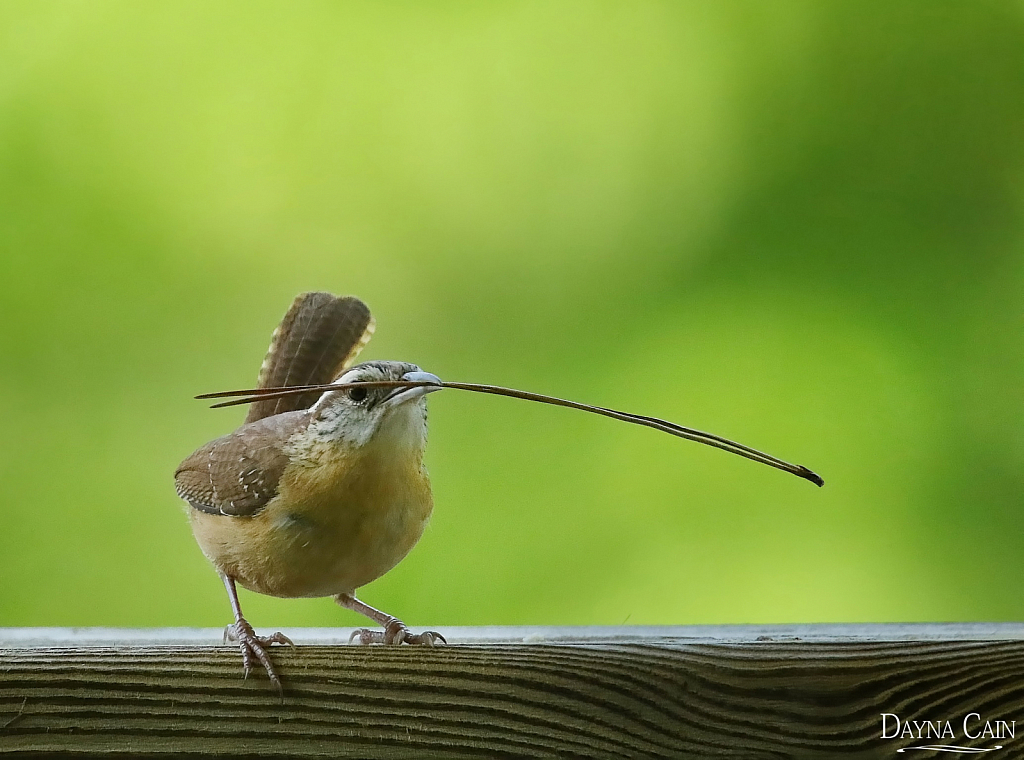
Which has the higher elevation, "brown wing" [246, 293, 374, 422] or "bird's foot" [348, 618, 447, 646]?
"brown wing" [246, 293, 374, 422]

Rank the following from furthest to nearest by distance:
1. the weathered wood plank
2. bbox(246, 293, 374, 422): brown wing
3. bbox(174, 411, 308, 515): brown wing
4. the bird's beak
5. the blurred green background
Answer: the blurred green background → bbox(246, 293, 374, 422): brown wing → bbox(174, 411, 308, 515): brown wing → the bird's beak → the weathered wood plank

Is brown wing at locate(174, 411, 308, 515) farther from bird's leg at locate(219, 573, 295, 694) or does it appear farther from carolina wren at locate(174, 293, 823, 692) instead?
bird's leg at locate(219, 573, 295, 694)

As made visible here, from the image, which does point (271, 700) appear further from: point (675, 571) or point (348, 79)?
point (348, 79)

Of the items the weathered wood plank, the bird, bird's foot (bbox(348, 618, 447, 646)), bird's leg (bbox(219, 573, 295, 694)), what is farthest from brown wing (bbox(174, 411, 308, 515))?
the weathered wood plank

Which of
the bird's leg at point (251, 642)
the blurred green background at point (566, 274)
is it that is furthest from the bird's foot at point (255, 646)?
the blurred green background at point (566, 274)

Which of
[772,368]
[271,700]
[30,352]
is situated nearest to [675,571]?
[772,368]

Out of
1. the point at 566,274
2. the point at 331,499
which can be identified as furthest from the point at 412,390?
the point at 566,274

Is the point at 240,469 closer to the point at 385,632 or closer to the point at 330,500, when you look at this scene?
the point at 330,500
